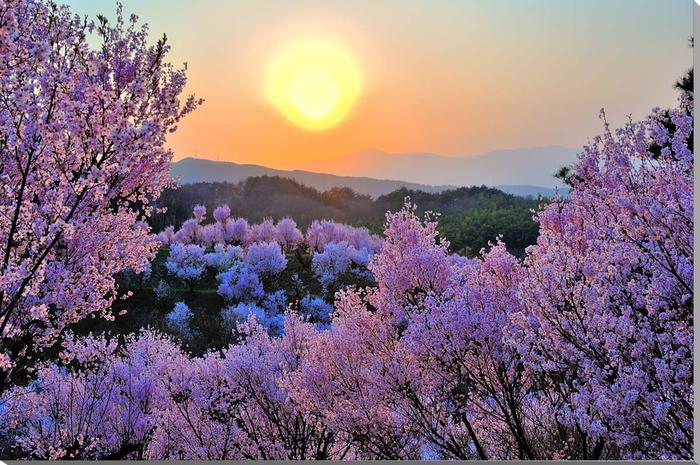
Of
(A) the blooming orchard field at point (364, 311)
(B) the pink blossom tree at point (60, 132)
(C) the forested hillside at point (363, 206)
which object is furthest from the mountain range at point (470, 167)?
(B) the pink blossom tree at point (60, 132)

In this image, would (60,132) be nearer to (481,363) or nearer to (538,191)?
(481,363)

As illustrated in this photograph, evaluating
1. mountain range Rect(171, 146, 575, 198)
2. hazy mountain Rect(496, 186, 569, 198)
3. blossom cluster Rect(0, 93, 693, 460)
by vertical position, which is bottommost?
blossom cluster Rect(0, 93, 693, 460)

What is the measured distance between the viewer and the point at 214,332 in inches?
837

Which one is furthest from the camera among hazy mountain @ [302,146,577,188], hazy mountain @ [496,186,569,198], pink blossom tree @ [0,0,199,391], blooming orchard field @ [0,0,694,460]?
hazy mountain @ [302,146,577,188]

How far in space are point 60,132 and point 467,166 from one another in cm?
599

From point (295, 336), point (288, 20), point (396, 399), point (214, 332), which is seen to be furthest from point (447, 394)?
point (214, 332)

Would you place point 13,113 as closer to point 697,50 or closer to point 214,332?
point 697,50

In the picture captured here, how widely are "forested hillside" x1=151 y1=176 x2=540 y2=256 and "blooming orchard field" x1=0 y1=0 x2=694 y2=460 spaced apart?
2.16m

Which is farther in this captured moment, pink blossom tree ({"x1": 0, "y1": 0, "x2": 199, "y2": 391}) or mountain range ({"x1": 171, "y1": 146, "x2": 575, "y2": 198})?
mountain range ({"x1": 171, "y1": 146, "x2": 575, "y2": 198})

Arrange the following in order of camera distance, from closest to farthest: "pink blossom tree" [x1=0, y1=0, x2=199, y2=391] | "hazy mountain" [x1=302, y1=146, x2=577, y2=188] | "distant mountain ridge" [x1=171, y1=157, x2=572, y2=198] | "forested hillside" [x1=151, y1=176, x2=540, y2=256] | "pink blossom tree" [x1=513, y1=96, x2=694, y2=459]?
"pink blossom tree" [x1=0, y1=0, x2=199, y2=391]
"pink blossom tree" [x1=513, y1=96, x2=694, y2=459]
"hazy mountain" [x1=302, y1=146, x2=577, y2=188]
"distant mountain ridge" [x1=171, y1=157, x2=572, y2=198]
"forested hillside" [x1=151, y1=176, x2=540, y2=256]

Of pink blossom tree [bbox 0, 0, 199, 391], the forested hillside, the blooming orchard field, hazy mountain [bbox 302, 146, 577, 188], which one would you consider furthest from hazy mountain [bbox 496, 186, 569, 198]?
pink blossom tree [bbox 0, 0, 199, 391]

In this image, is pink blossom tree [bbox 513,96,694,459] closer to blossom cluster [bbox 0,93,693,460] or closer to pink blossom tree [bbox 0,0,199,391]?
Result: blossom cluster [bbox 0,93,693,460]

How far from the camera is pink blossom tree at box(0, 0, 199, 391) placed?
121 inches

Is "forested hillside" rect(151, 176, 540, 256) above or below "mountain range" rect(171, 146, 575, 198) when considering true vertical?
below
